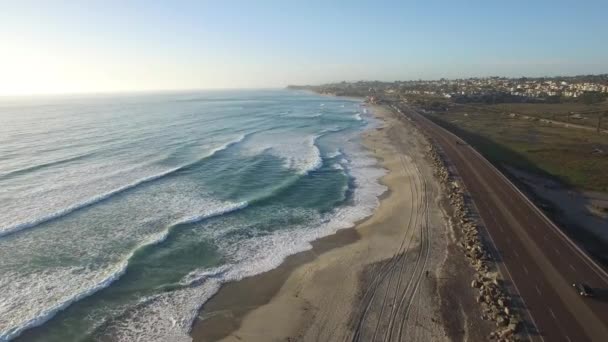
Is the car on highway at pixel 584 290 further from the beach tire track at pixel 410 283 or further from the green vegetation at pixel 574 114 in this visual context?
the green vegetation at pixel 574 114

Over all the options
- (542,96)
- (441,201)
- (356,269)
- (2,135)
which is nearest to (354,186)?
(441,201)

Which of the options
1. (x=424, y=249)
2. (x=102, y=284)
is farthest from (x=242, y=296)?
(x=424, y=249)

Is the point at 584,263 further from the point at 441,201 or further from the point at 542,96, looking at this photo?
the point at 542,96

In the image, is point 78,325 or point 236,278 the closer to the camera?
point 78,325

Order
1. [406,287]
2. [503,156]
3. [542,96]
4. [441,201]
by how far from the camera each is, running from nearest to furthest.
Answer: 1. [406,287]
2. [441,201]
3. [503,156]
4. [542,96]

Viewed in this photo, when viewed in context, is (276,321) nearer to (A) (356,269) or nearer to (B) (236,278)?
(B) (236,278)

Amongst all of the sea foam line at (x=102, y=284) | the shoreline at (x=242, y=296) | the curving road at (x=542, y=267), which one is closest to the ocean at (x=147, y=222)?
the sea foam line at (x=102, y=284)

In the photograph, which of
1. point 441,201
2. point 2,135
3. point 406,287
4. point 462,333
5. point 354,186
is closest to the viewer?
point 462,333
